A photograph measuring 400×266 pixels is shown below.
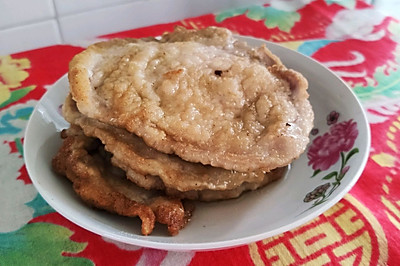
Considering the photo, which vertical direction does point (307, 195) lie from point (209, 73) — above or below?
below

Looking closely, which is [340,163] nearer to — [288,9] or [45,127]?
[45,127]

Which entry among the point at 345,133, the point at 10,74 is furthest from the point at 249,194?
the point at 10,74

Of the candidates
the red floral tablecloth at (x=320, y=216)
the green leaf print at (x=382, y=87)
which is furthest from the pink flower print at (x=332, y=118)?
the green leaf print at (x=382, y=87)

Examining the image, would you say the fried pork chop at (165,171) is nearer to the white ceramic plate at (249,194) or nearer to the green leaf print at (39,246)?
the white ceramic plate at (249,194)

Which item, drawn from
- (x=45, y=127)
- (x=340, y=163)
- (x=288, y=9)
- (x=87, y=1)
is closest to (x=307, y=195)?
(x=340, y=163)

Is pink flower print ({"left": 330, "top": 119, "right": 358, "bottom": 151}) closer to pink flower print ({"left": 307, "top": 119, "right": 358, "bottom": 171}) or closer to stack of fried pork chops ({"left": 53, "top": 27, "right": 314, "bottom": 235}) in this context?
pink flower print ({"left": 307, "top": 119, "right": 358, "bottom": 171})

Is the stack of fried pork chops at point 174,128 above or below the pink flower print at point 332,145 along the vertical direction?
above

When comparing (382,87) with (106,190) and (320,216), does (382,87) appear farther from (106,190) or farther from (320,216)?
(106,190)

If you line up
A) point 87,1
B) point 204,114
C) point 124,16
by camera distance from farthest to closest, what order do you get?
point 124,16 < point 87,1 < point 204,114

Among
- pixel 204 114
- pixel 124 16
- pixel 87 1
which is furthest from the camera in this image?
pixel 124 16
